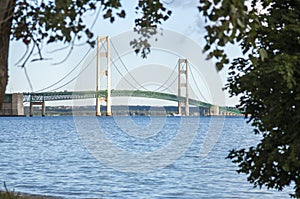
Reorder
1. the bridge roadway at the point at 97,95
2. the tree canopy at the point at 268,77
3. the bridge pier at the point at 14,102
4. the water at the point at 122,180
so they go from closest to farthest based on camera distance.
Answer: the tree canopy at the point at 268,77, the water at the point at 122,180, the bridge roadway at the point at 97,95, the bridge pier at the point at 14,102

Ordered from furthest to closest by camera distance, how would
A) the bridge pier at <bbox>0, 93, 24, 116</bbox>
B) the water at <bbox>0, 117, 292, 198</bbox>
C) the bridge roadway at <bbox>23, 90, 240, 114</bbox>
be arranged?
the bridge pier at <bbox>0, 93, 24, 116</bbox> → the bridge roadway at <bbox>23, 90, 240, 114</bbox> → the water at <bbox>0, 117, 292, 198</bbox>

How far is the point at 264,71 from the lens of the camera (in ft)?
22.0

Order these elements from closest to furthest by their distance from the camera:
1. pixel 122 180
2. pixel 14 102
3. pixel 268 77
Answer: pixel 268 77, pixel 122 180, pixel 14 102

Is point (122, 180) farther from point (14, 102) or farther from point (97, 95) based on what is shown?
point (14, 102)

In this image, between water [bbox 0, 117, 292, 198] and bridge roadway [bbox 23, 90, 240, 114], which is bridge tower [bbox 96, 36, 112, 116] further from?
water [bbox 0, 117, 292, 198]

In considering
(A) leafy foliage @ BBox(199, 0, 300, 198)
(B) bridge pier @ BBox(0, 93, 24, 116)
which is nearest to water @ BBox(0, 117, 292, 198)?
(A) leafy foliage @ BBox(199, 0, 300, 198)

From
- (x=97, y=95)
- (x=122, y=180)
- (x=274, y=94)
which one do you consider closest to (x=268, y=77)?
(x=274, y=94)

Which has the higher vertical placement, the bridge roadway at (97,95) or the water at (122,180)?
the bridge roadway at (97,95)

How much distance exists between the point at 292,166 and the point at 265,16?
1688mm

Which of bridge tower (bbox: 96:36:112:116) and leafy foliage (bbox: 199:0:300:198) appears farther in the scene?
bridge tower (bbox: 96:36:112:116)

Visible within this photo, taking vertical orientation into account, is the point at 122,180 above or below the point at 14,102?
below

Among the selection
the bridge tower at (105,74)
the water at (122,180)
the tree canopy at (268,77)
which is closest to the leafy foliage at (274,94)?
the tree canopy at (268,77)

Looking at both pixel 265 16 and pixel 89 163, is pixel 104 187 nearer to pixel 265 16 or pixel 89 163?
pixel 89 163

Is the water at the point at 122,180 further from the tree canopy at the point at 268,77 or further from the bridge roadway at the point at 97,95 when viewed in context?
the bridge roadway at the point at 97,95
